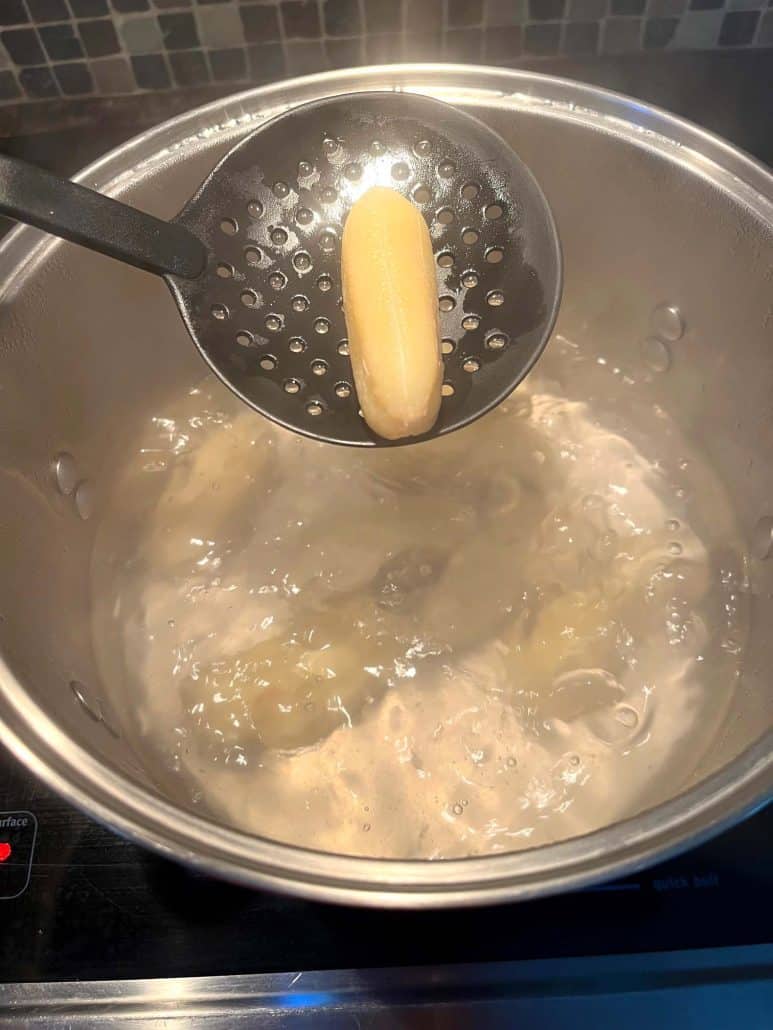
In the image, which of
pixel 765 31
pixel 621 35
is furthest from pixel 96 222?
pixel 765 31

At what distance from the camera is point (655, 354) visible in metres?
0.80

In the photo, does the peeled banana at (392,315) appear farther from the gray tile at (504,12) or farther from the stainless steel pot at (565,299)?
the gray tile at (504,12)

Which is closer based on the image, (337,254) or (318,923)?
(318,923)

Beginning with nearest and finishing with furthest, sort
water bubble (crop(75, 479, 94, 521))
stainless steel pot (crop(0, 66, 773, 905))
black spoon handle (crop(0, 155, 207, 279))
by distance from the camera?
black spoon handle (crop(0, 155, 207, 279)) < stainless steel pot (crop(0, 66, 773, 905)) < water bubble (crop(75, 479, 94, 521))

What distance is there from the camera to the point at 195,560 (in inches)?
30.0

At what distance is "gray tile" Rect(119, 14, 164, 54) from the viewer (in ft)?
2.52

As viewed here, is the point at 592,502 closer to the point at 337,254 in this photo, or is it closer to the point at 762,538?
the point at 762,538

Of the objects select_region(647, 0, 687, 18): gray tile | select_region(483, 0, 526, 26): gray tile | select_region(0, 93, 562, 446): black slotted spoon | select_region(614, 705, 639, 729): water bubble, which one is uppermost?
select_region(483, 0, 526, 26): gray tile

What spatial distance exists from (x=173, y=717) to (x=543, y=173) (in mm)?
534

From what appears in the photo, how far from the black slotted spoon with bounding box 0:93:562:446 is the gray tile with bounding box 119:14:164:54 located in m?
0.24

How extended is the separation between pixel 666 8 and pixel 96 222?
589 mm

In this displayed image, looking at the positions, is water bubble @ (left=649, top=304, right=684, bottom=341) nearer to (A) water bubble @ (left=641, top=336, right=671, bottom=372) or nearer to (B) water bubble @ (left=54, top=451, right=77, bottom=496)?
(A) water bubble @ (left=641, top=336, right=671, bottom=372)

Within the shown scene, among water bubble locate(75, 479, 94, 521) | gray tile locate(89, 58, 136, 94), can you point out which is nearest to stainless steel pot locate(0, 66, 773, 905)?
water bubble locate(75, 479, 94, 521)

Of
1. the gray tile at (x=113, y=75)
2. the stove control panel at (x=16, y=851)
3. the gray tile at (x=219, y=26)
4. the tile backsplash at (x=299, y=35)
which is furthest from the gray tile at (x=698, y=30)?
the stove control panel at (x=16, y=851)
